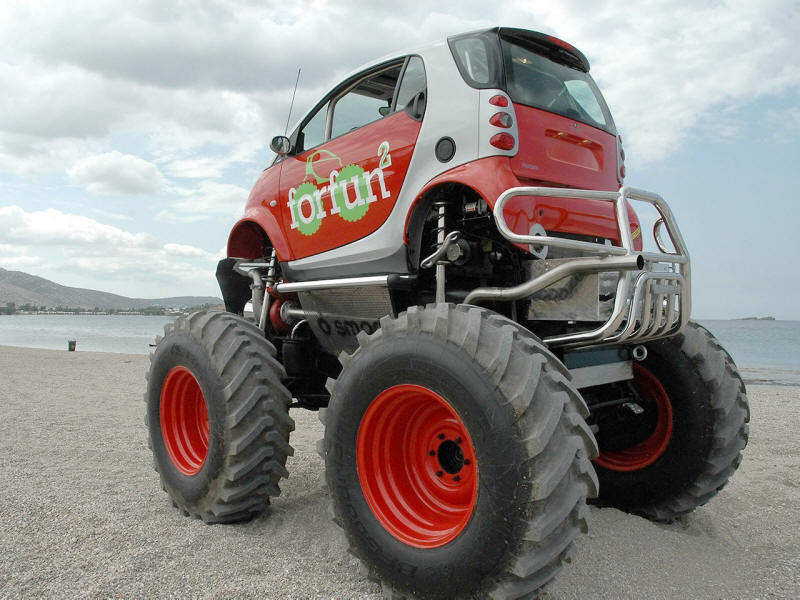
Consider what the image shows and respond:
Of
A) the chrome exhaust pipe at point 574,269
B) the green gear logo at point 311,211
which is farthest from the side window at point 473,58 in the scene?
the green gear logo at point 311,211

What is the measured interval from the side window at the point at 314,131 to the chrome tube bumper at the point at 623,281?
1.99m

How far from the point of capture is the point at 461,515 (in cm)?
287

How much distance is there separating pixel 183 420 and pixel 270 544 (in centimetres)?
140

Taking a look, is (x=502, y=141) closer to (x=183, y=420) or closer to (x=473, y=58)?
(x=473, y=58)

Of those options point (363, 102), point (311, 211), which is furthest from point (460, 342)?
point (363, 102)

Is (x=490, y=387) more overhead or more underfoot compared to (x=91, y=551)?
more overhead

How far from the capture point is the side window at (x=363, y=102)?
4207mm

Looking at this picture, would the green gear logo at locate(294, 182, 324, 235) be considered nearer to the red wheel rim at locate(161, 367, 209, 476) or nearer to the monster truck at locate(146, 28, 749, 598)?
the monster truck at locate(146, 28, 749, 598)

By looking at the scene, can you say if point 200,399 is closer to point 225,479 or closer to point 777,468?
point 225,479

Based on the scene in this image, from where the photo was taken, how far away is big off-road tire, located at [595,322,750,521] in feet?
12.1

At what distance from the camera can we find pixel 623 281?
2754 millimetres

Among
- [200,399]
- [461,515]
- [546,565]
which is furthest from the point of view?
[200,399]

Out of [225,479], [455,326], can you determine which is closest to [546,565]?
→ [455,326]

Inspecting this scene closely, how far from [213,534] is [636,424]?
8.99ft
